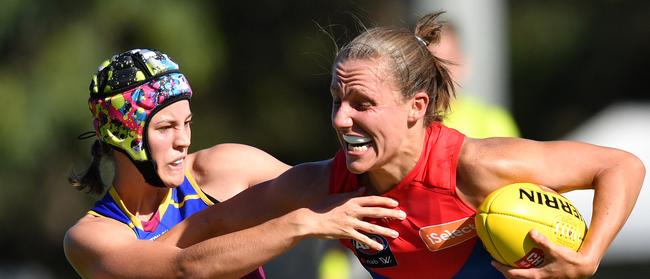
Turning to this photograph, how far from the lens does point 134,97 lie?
5355 mm

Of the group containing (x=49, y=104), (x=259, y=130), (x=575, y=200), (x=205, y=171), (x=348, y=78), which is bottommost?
(x=259, y=130)

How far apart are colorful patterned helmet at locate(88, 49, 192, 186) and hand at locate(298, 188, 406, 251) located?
0.90m

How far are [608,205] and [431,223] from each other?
70 centimetres

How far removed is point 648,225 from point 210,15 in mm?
9487

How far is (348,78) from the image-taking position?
4.88m

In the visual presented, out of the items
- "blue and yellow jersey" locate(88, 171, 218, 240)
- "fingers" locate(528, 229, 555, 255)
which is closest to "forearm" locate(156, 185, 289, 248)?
"blue and yellow jersey" locate(88, 171, 218, 240)

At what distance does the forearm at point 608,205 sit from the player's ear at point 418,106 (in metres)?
0.74

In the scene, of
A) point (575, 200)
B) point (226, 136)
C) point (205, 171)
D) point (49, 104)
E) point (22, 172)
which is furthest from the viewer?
point (226, 136)

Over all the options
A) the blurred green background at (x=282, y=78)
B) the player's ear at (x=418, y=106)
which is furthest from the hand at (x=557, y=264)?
the blurred green background at (x=282, y=78)

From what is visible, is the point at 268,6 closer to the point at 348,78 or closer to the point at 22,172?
the point at 22,172

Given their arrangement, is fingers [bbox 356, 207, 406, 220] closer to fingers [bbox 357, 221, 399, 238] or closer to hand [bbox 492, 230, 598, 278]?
fingers [bbox 357, 221, 399, 238]

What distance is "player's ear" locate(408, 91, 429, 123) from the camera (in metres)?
4.96

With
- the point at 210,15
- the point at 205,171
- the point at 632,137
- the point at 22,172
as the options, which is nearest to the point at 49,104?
the point at 22,172

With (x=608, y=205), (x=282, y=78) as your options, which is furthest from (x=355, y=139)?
(x=282, y=78)
